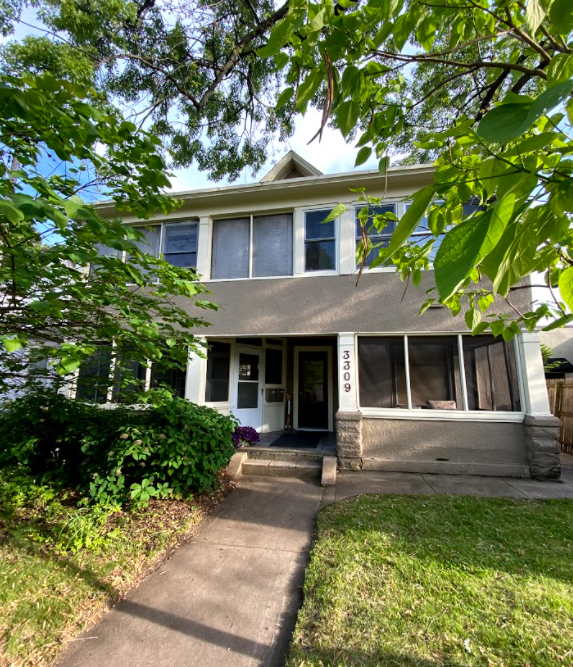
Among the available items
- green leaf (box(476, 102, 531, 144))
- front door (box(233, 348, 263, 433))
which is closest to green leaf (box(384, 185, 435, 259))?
green leaf (box(476, 102, 531, 144))

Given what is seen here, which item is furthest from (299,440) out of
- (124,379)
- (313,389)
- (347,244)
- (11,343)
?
(11,343)

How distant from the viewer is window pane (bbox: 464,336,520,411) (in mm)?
6027

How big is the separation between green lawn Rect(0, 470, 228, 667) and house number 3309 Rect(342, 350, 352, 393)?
3274 mm

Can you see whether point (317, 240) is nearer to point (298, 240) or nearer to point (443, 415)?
point (298, 240)

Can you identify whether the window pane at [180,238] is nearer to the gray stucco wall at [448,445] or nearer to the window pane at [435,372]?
the window pane at [435,372]

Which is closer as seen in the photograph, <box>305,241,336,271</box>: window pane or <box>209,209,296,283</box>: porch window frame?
<box>305,241,336,271</box>: window pane

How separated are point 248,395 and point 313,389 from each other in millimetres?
2052

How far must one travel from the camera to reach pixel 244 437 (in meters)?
6.80

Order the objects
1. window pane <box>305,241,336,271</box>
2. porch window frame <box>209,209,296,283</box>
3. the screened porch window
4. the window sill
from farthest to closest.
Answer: porch window frame <box>209,209,296,283</box> → window pane <box>305,241,336,271</box> → the screened porch window → the window sill

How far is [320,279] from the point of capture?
7.00 meters

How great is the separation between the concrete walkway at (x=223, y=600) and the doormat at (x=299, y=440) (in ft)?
6.92

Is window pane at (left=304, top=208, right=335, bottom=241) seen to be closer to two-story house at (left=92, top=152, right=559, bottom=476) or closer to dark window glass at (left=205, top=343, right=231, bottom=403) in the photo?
two-story house at (left=92, top=152, right=559, bottom=476)

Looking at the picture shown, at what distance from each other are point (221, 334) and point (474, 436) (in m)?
5.51

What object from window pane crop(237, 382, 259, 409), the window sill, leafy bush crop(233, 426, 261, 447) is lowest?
leafy bush crop(233, 426, 261, 447)
